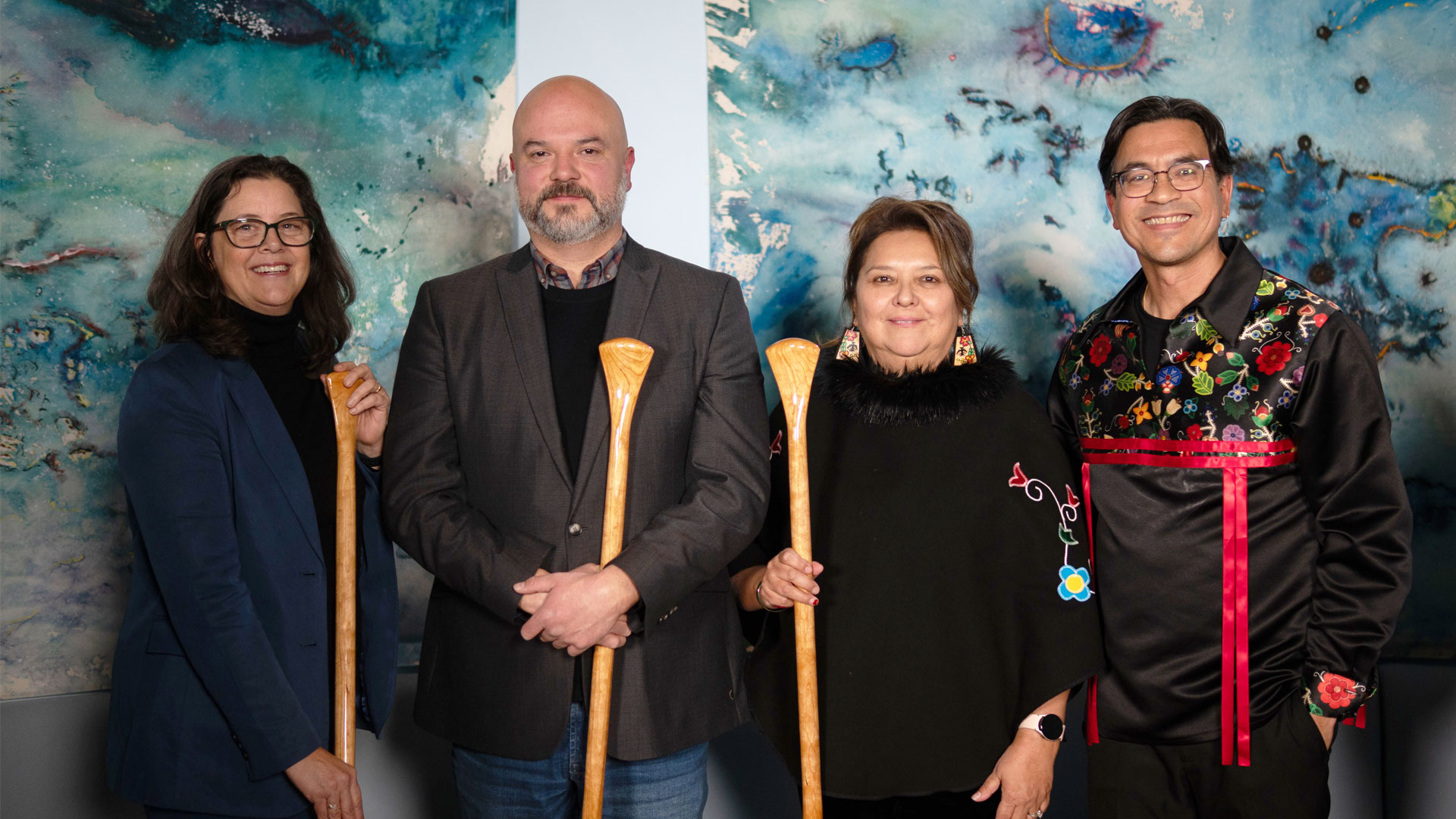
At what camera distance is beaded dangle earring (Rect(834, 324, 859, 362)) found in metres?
2.13

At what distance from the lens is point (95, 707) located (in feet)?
9.77

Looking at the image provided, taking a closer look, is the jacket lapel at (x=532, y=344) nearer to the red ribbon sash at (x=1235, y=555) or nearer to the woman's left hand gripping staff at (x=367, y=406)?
the woman's left hand gripping staff at (x=367, y=406)

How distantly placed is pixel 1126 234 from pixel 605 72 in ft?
5.51

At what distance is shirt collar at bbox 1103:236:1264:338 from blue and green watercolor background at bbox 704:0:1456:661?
112 cm

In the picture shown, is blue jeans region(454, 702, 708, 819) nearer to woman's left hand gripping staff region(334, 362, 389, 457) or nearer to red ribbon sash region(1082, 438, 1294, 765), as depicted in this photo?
woman's left hand gripping staff region(334, 362, 389, 457)

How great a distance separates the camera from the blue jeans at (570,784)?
1.90 meters

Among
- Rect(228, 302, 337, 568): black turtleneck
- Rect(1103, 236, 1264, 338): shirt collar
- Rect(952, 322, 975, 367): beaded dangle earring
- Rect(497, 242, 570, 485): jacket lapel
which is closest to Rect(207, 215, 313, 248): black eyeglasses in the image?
Rect(228, 302, 337, 568): black turtleneck

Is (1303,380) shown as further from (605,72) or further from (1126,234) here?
(605,72)

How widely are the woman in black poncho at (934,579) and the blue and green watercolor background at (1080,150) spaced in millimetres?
1246

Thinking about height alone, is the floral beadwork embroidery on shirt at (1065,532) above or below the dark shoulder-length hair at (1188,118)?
below

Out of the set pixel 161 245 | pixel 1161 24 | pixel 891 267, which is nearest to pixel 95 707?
pixel 161 245

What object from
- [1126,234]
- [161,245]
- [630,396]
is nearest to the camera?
[630,396]

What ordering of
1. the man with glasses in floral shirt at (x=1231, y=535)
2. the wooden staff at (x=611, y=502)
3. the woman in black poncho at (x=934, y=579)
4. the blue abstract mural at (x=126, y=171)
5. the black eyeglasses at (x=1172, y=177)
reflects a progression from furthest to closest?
the blue abstract mural at (x=126, y=171)
the black eyeglasses at (x=1172, y=177)
the man with glasses in floral shirt at (x=1231, y=535)
the woman in black poncho at (x=934, y=579)
the wooden staff at (x=611, y=502)

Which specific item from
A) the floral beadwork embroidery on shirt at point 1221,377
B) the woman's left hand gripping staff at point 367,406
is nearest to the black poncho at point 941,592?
the floral beadwork embroidery on shirt at point 1221,377
